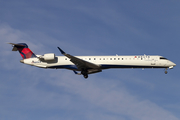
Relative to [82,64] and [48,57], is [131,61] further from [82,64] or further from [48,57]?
[48,57]

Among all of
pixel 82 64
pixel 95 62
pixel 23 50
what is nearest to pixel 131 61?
pixel 95 62

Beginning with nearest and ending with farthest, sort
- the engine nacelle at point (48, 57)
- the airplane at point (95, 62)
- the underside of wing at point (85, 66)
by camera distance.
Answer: the underside of wing at point (85, 66), the airplane at point (95, 62), the engine nacelle at point (48, 57)

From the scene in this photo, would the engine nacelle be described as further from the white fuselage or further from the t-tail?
the white fuselage

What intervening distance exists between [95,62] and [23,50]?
10.9 metres

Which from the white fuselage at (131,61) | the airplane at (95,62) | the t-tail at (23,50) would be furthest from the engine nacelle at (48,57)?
the white fuselage at (131,61)

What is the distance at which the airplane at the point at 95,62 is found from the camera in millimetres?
35750

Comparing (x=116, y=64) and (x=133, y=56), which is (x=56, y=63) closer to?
(x=116, y=64)

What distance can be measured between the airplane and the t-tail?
1.19 feet

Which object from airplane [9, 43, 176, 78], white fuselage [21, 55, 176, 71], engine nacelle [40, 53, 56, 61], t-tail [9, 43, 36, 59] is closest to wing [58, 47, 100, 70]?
airplane [9, 43, 176, 78]

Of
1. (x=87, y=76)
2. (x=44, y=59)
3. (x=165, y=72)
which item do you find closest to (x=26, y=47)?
(x=44, y=59)

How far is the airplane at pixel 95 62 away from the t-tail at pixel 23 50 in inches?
14.3

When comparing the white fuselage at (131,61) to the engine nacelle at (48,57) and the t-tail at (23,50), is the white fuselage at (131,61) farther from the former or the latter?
the t-tail at (23,50)

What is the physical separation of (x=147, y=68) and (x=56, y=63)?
504 inches

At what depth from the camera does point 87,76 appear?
38031 mm
